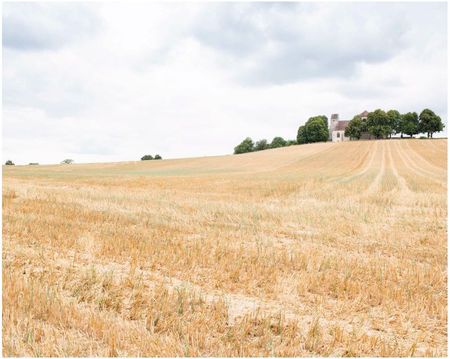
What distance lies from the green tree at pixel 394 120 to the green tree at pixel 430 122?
6.92 meters

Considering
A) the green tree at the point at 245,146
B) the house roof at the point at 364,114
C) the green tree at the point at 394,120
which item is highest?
the house roof at the point at 364,114

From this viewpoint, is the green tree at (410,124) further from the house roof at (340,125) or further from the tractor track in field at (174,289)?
the tractor track in field at (174,289)

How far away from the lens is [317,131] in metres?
134

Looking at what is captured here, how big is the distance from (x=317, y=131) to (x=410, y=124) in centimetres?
2919

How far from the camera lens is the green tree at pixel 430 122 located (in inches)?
4914

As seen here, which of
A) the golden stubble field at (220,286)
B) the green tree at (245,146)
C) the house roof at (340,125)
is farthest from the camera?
the house roof at (340,125)

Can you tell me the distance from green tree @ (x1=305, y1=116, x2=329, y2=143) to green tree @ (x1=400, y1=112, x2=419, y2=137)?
24.2m

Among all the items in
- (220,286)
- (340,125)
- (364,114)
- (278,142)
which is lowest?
(220,286)

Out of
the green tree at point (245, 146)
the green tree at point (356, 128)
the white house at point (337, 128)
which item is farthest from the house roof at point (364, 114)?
the green tree at point (245, 146)

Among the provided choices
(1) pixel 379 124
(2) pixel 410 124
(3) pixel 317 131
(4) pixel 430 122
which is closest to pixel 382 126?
(1) pixel 379 124

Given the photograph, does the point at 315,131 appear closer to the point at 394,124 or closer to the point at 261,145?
the point at 394,124

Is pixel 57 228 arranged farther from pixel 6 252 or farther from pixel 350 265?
pixel 350 265

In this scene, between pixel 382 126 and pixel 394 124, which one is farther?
pixel 394 124

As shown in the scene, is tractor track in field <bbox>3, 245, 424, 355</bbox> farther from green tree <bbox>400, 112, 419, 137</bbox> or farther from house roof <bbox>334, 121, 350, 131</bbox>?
house roof <bbox>334, 121, 350, 131</bbox>
